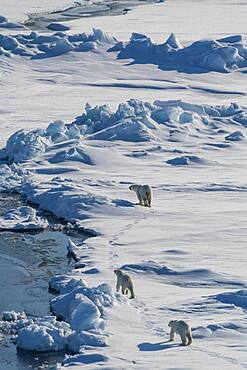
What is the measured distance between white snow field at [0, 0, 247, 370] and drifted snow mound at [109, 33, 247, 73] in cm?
4

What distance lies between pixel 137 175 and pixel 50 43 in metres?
15.0

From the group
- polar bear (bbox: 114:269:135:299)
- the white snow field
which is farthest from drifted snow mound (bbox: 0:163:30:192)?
polar bear (bbox: 114:269:135:299)

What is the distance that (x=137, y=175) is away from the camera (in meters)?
18.8

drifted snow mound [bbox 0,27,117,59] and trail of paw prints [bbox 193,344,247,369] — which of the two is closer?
trail of paw prints [bbox 193,344,247,369]

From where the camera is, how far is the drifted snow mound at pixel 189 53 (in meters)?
29.9

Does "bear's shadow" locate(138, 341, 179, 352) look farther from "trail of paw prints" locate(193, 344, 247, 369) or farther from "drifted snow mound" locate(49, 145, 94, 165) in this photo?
"drifted snow mound" locate(49, 145, 94, 165)

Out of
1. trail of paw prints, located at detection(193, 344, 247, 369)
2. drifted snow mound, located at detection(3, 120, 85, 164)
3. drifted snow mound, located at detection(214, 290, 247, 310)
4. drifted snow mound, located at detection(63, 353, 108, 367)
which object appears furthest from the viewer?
drifted snow mound, located at detection(3, 120, 85, 164)

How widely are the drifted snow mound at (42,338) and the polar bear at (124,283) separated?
1.31m

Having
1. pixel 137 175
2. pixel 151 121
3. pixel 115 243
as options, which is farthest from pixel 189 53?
pixel 115 243

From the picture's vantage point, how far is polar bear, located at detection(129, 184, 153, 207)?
53.3 ft

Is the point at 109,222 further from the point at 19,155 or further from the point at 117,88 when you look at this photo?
the point at 117,88

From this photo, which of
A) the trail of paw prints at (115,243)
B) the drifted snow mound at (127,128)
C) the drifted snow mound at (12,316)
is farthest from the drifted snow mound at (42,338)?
the drifted snow mound at (127,128)

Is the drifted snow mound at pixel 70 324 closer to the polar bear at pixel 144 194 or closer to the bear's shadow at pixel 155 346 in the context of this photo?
the bear's shadow at pixel 155 346

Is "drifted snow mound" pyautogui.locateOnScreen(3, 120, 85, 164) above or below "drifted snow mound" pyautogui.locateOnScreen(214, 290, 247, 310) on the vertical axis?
below
